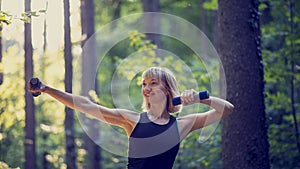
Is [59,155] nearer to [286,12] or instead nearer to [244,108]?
[286,12]

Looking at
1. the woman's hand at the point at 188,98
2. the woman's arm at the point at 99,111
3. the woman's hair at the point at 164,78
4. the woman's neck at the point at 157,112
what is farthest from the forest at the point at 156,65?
the woman's hand at the point at 188,98

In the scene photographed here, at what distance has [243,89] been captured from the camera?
6.31m

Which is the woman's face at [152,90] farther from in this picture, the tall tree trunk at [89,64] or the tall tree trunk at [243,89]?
the tall tree trunk at [89,64]

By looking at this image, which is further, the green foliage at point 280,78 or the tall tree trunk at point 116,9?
the tall tree trunk at point 116,9

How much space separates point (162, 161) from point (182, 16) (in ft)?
61.7

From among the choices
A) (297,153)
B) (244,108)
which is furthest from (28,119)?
(244,108)

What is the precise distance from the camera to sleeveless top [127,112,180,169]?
14.0ft

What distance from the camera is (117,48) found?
71.7 feet

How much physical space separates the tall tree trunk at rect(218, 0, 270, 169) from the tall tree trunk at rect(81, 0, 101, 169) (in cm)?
897

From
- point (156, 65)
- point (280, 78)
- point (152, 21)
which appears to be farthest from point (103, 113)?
point (152, 21)

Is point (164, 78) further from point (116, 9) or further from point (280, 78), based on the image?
point (116, 9)

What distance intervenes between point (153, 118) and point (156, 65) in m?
5.53

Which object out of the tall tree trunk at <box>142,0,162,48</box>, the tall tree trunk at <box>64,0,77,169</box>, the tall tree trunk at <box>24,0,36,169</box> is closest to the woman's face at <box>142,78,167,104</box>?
the tall tree trunk at <box>64,0,77,169</box>

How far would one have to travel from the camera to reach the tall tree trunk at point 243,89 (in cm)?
628
